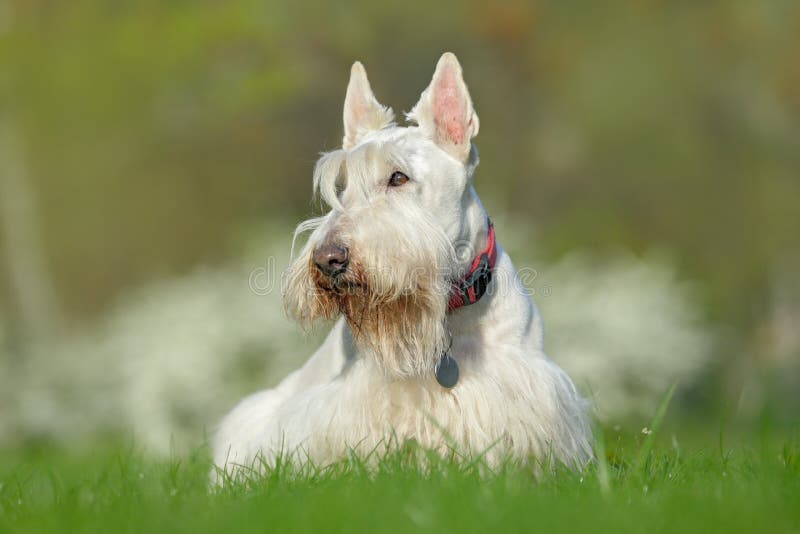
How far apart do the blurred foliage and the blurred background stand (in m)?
0.03

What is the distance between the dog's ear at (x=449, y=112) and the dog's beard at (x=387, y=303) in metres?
0.58

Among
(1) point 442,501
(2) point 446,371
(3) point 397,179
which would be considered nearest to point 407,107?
(3) point 397,179

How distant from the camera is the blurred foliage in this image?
14.4 meters

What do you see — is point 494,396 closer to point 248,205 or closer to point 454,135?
point 454,135

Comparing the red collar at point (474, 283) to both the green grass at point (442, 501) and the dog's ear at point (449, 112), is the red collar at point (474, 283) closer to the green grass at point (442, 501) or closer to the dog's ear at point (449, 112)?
the dog's ear at point (449, 112)

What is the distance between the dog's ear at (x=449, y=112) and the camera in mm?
4113

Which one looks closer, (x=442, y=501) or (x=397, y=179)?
(x=442, y=501)

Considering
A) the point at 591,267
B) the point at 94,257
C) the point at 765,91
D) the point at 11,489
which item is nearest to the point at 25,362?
the point at 94,257

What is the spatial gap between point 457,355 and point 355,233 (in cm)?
74

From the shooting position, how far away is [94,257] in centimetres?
1602

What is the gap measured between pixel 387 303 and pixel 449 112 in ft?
3.00

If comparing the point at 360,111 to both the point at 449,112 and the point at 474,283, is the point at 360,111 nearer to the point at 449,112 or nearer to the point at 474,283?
the point at 449,112

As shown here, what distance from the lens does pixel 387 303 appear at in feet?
12.4

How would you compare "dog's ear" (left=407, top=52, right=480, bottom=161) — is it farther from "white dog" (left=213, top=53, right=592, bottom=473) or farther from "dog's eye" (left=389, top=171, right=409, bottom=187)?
"dog's eye" (left=389, top=171, right=409, bottom=187)
